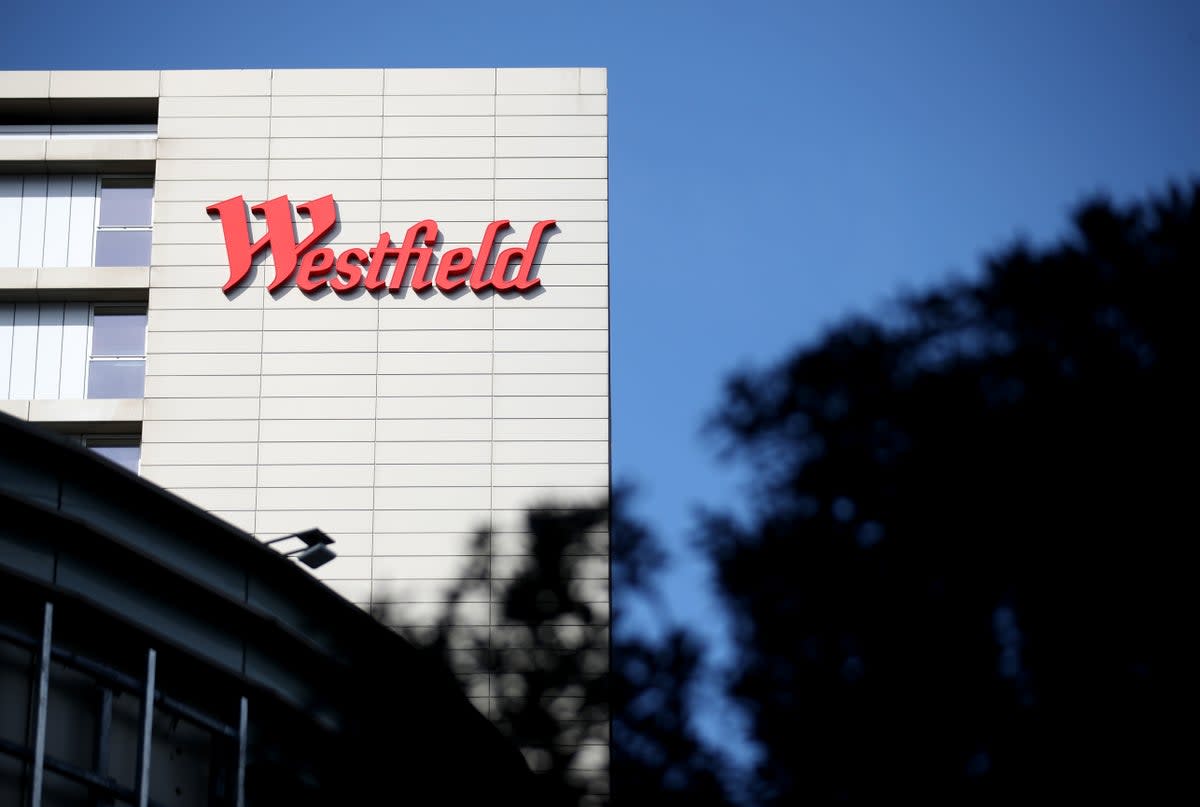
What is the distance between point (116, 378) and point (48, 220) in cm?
395

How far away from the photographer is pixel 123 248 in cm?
3959

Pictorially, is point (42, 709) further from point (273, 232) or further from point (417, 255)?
point (273, 232)

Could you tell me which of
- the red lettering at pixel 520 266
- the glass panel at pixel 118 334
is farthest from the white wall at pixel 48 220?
the red lettering at pixel 520 266

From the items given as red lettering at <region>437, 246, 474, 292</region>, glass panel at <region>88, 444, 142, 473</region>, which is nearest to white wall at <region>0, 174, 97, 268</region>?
glass panel at <region>88, 444, 142, 473</region>

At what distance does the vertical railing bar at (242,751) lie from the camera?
19.4 meters

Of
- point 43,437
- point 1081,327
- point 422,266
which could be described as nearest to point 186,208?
point 422,266

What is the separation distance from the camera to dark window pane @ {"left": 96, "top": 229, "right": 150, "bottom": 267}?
39500 millimetres

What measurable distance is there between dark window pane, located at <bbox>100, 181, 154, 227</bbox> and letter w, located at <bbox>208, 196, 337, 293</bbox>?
5.49 ft

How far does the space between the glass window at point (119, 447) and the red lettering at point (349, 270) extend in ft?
17.5

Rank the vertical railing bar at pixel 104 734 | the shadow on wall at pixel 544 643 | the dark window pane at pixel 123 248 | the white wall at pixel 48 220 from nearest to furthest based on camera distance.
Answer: the vertical railing bar at pixel 104 734, the shadow on wall at pixel 544 643, the white wall at pixel 48 220, the dark window pane at pixel 123 248

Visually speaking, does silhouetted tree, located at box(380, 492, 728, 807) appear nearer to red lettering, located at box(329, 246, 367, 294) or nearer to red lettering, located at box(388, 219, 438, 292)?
red lettering, located at box(388, 219, 438, 292)

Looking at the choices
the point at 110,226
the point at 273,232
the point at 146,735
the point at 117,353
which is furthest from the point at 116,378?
the point at 146,735

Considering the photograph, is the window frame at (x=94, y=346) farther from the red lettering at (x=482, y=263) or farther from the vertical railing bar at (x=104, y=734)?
the vertical railing bar at (x=104, y=734)

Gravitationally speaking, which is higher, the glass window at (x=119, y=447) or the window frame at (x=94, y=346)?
the window frame at (x=94, y=346)
